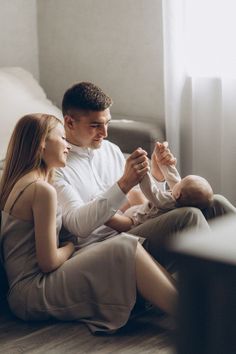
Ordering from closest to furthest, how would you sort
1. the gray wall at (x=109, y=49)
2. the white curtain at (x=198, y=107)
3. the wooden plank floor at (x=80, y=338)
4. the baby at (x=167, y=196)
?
1. the wooden plank floor at (x=80, y=338)
2. the baby at (x=167, y=196)
3. the white curtain at (x=198, y=107)
4. the gray wall at (x=109, y=49)

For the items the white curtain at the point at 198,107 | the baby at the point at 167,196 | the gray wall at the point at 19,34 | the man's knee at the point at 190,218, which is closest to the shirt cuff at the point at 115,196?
the baby at the point at 167,196

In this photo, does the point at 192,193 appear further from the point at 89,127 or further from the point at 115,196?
the point at 89,127

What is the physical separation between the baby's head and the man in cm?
5

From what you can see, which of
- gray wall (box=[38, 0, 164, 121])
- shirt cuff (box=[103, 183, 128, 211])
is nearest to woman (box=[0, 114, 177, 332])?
shirt cuff (box=[103, 183, 128, 211])

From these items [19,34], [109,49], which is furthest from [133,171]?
[19,34]

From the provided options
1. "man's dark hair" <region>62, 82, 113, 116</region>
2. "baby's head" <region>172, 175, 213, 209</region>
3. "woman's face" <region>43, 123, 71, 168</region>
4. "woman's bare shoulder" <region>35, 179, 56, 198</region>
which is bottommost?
"baby's head" <region>172, 175, 213, 209</region>

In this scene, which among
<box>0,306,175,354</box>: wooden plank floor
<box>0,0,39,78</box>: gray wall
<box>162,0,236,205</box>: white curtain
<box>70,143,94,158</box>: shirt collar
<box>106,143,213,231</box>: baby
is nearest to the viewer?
<box>0,306,175,354</box>: wooden plank floor

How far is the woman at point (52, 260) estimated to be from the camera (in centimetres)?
230

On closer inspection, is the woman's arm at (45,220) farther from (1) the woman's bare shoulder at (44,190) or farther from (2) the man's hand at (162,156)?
(2) the man's hand at (162,156)

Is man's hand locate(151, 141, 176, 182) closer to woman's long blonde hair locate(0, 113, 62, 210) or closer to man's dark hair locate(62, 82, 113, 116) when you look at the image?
man's dark hair locate(62, 82, 113, 116)

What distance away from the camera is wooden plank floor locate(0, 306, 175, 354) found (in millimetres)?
2230

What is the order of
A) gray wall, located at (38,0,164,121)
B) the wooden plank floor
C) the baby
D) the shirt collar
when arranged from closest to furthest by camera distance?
the wooden plank floor
the baby
the shirt collar
gray wall, located at (38,0,164,121)

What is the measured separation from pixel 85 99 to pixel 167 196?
0.42 metres

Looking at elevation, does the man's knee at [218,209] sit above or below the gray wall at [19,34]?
below
